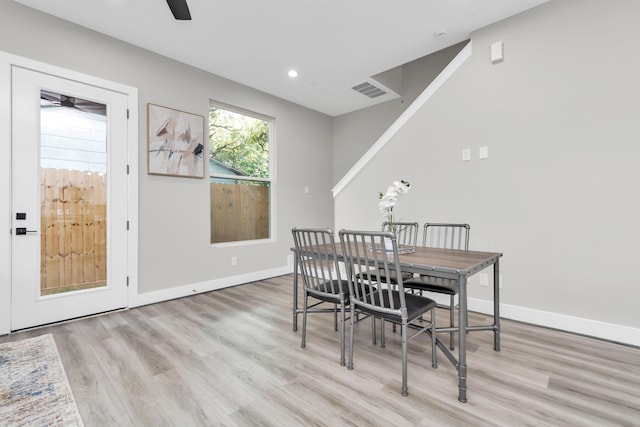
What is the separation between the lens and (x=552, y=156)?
269cm

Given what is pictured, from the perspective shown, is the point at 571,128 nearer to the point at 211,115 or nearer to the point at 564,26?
the point at 564,26

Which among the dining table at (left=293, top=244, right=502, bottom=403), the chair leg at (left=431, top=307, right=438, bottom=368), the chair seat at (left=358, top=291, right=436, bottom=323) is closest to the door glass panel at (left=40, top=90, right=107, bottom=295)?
the dining table at (left=293, top=244, right=502, bottom=403)

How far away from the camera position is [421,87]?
474 centimetres

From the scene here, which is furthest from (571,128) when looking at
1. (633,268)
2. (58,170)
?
(58,170)

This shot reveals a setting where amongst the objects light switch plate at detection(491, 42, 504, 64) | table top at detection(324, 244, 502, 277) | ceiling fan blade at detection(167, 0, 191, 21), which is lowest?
table top at detection(324, 244, 502, 277)

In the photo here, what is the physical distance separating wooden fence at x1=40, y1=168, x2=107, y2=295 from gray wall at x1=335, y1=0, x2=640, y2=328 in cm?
359

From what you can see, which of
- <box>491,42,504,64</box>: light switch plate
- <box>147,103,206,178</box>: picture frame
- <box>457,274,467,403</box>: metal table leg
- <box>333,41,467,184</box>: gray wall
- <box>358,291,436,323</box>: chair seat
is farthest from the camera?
<box>333,41,467,184</box>: gray wall

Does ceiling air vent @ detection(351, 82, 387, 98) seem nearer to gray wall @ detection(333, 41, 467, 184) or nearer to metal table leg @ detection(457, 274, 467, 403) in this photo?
gray wall @ detection(333, 41, 467, 184)

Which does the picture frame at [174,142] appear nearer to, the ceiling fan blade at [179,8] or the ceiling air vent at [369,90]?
the ceiling fan blade at [179,8]

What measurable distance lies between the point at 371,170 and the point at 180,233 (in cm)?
257

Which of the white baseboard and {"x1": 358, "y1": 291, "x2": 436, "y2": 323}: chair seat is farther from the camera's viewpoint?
the white baseboard

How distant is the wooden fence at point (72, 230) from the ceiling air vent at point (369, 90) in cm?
355

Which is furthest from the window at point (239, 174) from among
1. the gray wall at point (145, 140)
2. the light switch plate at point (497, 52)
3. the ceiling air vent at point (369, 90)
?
the light switch plate at point (497, 52)

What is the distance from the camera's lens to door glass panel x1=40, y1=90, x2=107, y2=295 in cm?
282
